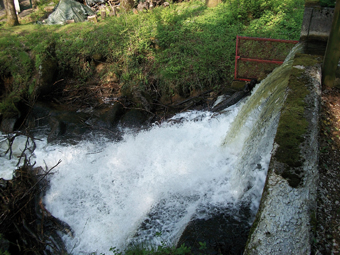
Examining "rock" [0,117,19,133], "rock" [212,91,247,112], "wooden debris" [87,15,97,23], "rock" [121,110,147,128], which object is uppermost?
"wooden debris" [87,15,97,23]

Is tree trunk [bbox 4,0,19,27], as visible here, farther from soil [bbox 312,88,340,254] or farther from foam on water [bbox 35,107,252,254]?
soil [bbox 312,88,340,254]

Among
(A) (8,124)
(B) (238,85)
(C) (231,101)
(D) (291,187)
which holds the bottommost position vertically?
(A) (8,124)

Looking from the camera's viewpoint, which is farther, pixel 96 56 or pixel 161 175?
pixel 96 56

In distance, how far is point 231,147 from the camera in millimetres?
4820

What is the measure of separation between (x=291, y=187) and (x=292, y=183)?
0.05 metres

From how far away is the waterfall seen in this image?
12.0 feet

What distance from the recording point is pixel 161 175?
4.88m

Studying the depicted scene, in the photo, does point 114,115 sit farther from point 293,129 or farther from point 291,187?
point 291,187

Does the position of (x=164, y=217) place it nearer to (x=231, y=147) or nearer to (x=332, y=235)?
(x=231, y=147)

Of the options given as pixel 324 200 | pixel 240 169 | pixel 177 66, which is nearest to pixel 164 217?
pixel 240 169

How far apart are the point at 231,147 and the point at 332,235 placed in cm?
264

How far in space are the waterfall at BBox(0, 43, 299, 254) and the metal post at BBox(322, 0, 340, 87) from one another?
1.77ft

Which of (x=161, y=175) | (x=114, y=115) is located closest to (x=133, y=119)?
(x=114, y=115)

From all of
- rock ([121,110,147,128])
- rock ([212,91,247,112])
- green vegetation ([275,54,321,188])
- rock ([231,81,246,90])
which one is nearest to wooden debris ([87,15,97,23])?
rock ([121,110,147,128])
